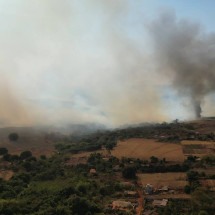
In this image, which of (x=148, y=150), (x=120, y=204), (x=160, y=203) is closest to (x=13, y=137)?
(x=148, y=150)

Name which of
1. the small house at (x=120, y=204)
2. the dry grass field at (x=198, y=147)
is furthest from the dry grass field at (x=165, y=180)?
the dry grass field at (x=198, y=147)

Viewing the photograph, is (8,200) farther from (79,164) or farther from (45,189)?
(79,164)

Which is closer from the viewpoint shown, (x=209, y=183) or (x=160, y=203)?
(x=160, y=203)

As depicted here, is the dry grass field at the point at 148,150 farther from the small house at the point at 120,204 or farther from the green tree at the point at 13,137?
the green tree at the point at 13,137

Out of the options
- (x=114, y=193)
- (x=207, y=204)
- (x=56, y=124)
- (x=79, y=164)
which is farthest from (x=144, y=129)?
(x=207, y=204)

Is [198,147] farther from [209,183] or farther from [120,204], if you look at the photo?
[120,204]

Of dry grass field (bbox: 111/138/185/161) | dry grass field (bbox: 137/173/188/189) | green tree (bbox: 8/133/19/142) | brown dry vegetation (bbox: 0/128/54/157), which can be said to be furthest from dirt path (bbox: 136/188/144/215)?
green tree (bbox: 8/133/19/142)

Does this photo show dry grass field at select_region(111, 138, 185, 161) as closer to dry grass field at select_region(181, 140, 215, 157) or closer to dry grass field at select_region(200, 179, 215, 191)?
dry grass field at select_region(181, 140, 215, 157)

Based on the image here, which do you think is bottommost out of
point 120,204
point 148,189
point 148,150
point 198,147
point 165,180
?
point 120,204
